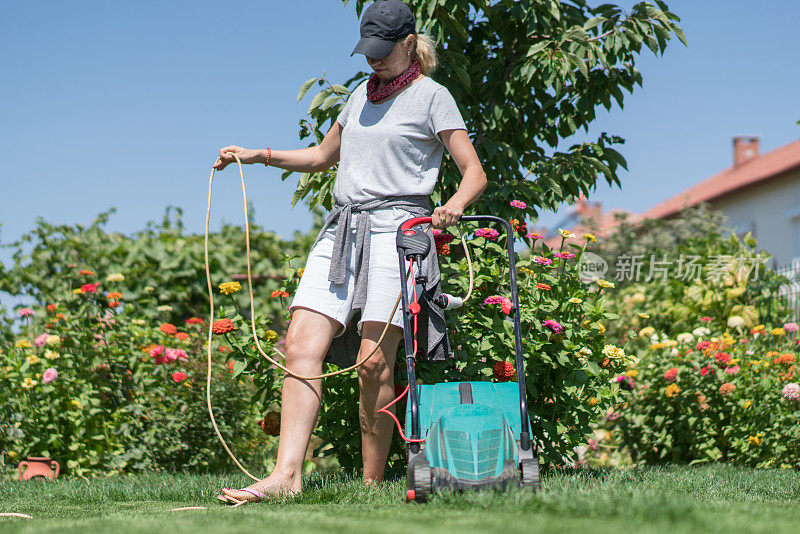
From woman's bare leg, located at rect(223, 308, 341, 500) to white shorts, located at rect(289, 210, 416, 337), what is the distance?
46mm

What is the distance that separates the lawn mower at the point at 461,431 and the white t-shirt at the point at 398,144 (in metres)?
0.30

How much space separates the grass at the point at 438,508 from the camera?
6.63ft

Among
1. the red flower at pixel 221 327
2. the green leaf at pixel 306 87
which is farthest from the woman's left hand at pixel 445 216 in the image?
the green leaf at pixel 306 87

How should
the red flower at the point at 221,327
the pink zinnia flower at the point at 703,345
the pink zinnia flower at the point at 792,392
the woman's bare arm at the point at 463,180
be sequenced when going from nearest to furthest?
the woman's bare arm at the point at 463,180 < the red flower at the point at 221,327 < the pink zinnia flower at the point at 792,392 < the pink zinnia flower at the point at 703,345

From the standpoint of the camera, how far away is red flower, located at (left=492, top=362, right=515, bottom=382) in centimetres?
360

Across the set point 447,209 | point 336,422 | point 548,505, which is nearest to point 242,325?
point 336,422

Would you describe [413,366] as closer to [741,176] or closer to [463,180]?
[463,180]

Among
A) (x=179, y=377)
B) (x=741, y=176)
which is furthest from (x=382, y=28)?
(x=741, y=176)

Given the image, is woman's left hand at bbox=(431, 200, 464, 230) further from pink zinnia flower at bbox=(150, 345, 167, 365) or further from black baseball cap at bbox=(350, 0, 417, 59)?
pink zinnia flower at bbox=(150, 345, 167, 365)

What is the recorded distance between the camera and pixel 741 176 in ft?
72.6

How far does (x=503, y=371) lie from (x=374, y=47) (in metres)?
1.50

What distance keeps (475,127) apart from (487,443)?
243cm

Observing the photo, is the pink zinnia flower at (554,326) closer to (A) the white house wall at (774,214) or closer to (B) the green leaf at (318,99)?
(B) the green leaf at (318,99)

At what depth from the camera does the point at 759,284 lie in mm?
7293
